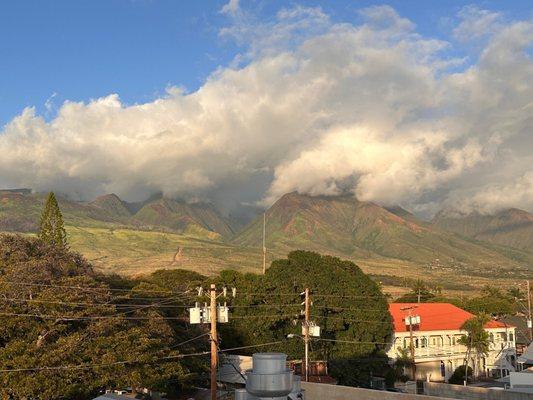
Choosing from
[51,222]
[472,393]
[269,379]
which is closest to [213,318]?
[269,379]

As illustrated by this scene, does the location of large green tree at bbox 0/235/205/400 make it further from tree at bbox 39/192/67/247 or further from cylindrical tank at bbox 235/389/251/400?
tree at bbox 39/192/67/247

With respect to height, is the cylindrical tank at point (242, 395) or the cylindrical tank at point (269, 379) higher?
the cylindrical tank at point (269, 379)

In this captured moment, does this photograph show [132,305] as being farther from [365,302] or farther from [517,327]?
[517,327]

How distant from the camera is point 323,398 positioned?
112ft

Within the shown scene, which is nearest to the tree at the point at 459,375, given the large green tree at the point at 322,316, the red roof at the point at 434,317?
the red roof at the point at 434,317

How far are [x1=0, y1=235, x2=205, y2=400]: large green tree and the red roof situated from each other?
37.8 meters

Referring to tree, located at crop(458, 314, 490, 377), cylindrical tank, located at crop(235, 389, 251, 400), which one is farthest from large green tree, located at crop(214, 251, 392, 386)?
cylindrical tank, located at crop(235, 389, 251, 400)

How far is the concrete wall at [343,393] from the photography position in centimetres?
3023

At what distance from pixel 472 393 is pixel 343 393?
9.83 m

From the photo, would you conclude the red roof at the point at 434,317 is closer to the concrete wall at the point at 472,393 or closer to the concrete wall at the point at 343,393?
the concrete wall at the point at 472,393

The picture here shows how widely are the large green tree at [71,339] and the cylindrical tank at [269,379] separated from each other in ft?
67.2

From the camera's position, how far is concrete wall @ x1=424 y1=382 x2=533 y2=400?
32062 mm

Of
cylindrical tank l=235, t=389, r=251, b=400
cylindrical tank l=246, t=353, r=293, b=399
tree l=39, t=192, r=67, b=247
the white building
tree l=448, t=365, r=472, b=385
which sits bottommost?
tree l=448, t=365, r=472, b=385

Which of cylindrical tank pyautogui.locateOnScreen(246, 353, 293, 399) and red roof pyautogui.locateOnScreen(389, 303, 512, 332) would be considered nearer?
cylindrical tank pyautogui.locateOnScreen(246, 353, 293, 399)
